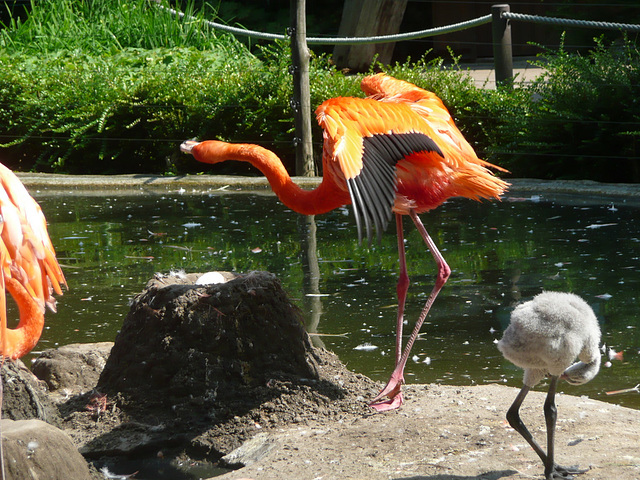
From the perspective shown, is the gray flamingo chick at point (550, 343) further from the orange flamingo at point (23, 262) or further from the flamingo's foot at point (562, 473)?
the orange flamingo at point (23, 262)

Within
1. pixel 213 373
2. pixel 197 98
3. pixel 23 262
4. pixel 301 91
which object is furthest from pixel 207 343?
pixel 197 98

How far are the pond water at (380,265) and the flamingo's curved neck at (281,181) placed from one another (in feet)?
2.90

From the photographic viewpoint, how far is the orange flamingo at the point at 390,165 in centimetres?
331

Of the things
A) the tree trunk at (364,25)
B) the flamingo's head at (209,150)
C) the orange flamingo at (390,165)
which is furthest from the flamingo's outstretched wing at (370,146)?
the tree trunk at (364,25)

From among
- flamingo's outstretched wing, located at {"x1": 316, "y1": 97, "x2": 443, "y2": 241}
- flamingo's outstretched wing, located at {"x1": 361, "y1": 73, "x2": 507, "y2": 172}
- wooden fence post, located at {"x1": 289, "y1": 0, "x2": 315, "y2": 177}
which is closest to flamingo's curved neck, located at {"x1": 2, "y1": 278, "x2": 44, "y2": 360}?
flamingo's outstretched wing, located at {"x1": 316, "y1": 97, "x2": 443, "y2": 241}

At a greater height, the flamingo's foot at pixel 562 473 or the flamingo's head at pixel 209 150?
the flamingo's head at pixel 209 150

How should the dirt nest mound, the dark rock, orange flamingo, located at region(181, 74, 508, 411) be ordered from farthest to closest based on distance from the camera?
1. the dark rock
2. the dirt nest mound
3. orange flamingo, located at region(181, 74, 508, 411)

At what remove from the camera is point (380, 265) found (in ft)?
20.5

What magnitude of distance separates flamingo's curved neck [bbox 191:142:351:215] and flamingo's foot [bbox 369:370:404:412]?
2.88ft

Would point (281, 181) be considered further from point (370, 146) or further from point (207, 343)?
point (207, 343)

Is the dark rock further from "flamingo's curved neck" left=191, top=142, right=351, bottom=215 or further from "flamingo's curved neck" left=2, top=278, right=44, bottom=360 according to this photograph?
"flamingo's curved neck" left=2, top=278, right=44, bottom=360

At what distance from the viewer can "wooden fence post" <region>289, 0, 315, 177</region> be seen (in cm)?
898

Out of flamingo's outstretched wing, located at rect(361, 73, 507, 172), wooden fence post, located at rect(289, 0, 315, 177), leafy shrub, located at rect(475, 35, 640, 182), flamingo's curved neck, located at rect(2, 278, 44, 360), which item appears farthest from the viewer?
wooden fence post, located at rect(289, 0, 315, 177)

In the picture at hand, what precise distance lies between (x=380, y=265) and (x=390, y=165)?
2.85 m
